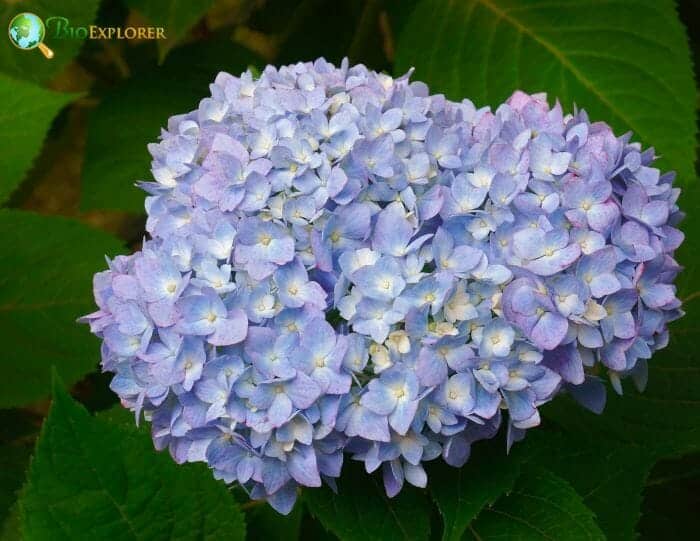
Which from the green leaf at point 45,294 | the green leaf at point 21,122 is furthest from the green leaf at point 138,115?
the green leaf at point 21,122

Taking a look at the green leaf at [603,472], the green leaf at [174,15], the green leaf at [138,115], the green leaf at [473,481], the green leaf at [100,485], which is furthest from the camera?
the green leaf at [138,115]

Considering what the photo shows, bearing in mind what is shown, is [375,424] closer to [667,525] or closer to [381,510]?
[381,510]

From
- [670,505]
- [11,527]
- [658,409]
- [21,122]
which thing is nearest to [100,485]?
[11,527]

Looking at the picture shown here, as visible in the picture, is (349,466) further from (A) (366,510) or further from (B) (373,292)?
(B) (373,292)

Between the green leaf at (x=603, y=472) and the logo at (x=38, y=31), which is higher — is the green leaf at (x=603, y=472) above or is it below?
above

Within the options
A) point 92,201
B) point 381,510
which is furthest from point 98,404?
point 381,510

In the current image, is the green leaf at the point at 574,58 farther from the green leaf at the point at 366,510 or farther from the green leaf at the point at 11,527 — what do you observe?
the green leaf at the point at 11,527
